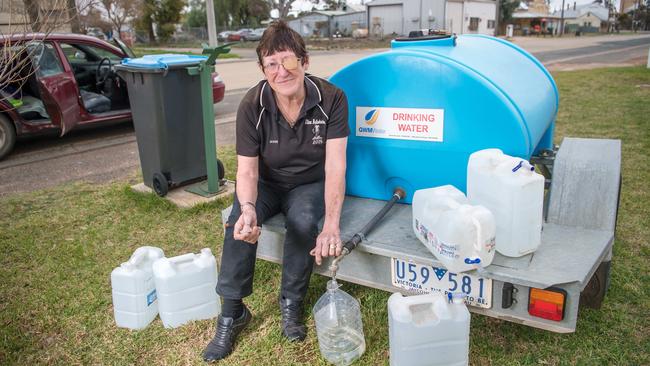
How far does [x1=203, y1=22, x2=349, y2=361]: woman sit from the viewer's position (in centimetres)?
272

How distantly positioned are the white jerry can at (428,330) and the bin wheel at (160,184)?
3.11 metres

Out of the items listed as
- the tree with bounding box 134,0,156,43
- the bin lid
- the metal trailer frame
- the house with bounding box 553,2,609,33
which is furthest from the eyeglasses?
the house with bounding box 553,2,609,33

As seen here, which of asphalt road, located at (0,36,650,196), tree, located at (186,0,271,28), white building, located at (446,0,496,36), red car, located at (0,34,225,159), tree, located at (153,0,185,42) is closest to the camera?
asphalt road, located at (0,36,650,196)

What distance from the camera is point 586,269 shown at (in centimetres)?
218

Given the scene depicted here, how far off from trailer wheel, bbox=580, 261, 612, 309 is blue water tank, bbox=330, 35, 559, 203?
2.35 ft

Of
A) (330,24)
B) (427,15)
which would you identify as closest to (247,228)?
(427,15)

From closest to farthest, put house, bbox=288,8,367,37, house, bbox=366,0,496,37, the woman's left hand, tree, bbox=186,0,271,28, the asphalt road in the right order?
1. the woman's left hand
2. the asphalt road
3. house, bbox=366,0,496,37
4. house, bbox=288,8,367,37
5. tree, bbox=186,0,271,28

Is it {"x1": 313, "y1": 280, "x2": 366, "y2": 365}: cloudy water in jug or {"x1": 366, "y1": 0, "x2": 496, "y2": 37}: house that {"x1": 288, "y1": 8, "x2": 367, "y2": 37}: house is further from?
{"x1": 313, "y1": 280, "x2": 366, "y2": 365}: cloudy water in jug

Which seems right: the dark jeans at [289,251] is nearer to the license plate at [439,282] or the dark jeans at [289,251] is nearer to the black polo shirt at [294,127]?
the black polo shirt at [294,127]

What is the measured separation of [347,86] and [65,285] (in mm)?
2300

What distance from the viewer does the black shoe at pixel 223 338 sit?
268 cm

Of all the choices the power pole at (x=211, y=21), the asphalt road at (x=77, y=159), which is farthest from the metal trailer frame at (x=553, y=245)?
the power pole at (x=211, y=21)

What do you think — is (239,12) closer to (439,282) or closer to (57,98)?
(57,98)

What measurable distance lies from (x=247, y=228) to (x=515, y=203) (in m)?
1.28
